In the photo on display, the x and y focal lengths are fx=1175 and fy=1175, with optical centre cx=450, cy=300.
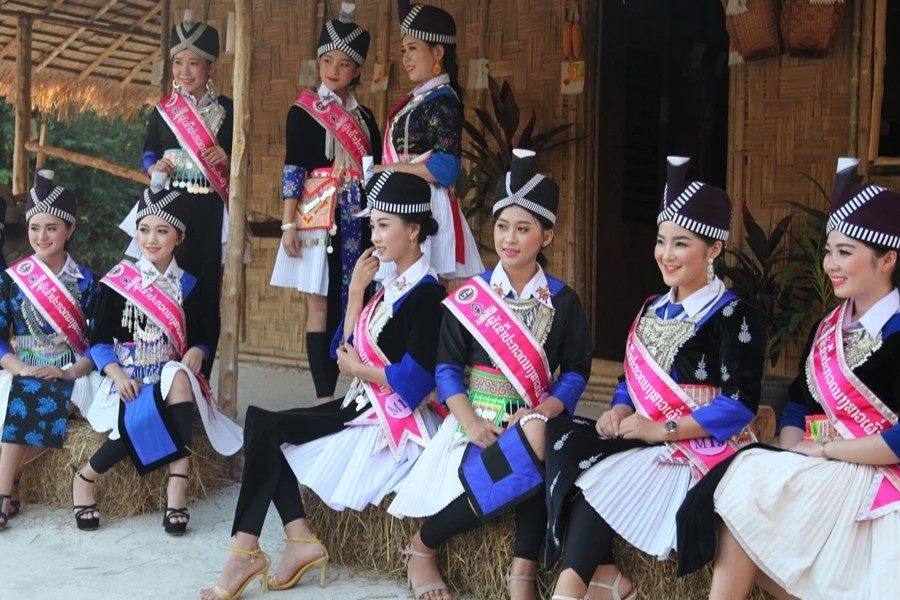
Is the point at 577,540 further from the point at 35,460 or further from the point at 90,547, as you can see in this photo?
the point at 35,460

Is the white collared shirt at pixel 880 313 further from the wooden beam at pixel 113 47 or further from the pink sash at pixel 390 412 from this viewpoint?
the wooden beam at pixel 113 47

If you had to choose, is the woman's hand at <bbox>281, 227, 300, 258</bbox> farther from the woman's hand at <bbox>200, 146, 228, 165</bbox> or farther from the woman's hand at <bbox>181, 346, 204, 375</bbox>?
the woman's hand at <bbox>181, 346, 204, 375</bbox>

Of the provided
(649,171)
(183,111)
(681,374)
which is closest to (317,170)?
(183,111)

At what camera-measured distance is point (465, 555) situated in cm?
322

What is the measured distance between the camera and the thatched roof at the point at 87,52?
25.5 feet

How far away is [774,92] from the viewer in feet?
17.4

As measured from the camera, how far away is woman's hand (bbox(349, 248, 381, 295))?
12.1 ft

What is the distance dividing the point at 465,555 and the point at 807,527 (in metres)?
1.01

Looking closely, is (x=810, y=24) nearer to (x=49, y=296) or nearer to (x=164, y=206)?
(x=164, y=206)

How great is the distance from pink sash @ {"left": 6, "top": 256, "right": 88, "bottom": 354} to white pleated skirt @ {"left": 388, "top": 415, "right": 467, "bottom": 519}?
1.69 meters

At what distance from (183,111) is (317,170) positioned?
1.98 feet

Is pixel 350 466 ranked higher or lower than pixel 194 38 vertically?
lower

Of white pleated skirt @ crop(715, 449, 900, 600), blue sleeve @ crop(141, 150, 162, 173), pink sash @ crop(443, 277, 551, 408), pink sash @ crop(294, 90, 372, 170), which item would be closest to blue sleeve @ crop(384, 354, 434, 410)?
pink sash @ crop(443, 277, 551, 408)

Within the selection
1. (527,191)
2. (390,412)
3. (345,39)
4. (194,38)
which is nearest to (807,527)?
(527,191)
